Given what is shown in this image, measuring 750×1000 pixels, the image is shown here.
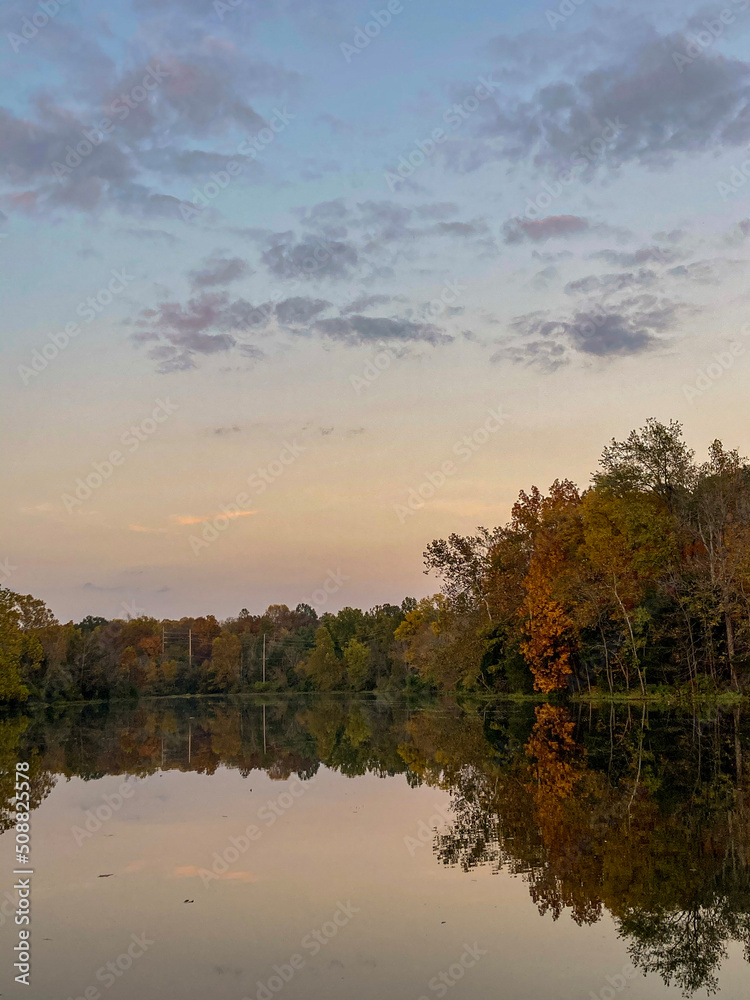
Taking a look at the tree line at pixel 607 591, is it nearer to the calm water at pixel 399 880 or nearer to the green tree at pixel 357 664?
the calm water at pixel 399 880

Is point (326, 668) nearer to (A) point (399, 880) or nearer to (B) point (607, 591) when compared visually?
(B) point (607, 591)

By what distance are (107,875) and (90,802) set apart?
7.21 m

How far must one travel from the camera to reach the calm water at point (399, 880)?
7879mm

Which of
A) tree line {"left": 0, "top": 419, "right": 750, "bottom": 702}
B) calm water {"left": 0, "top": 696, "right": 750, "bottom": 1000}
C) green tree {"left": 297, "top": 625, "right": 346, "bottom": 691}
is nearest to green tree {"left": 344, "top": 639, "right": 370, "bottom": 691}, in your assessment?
green tree {"left": 297, "top": 625, "right": 346, "bottom": 691}

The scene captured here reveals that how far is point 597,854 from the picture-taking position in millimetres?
11359

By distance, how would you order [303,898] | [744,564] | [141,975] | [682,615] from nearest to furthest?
[141,975] → [303,898] → [744,564] → [682,615]

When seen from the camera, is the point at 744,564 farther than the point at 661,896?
Yes

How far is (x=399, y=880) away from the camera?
A: 11180 millimetres

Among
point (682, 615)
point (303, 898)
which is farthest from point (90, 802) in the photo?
point (682, 615)

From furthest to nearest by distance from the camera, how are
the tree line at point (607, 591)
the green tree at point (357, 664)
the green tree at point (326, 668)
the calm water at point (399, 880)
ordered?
the green tree at point (326, 668)
the green tree at point (357, 664)
the tree line at point (607, 591)
the calm water at point (399, 880)

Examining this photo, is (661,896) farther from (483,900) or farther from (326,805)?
(326,805)

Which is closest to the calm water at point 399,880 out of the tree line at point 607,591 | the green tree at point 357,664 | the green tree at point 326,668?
the tree line at point 607,591

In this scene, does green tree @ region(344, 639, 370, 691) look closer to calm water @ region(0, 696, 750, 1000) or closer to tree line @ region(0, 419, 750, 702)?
tree line @ region(0, 419, 750, 702)

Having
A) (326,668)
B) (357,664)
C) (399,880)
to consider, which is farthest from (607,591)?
(326,668)
